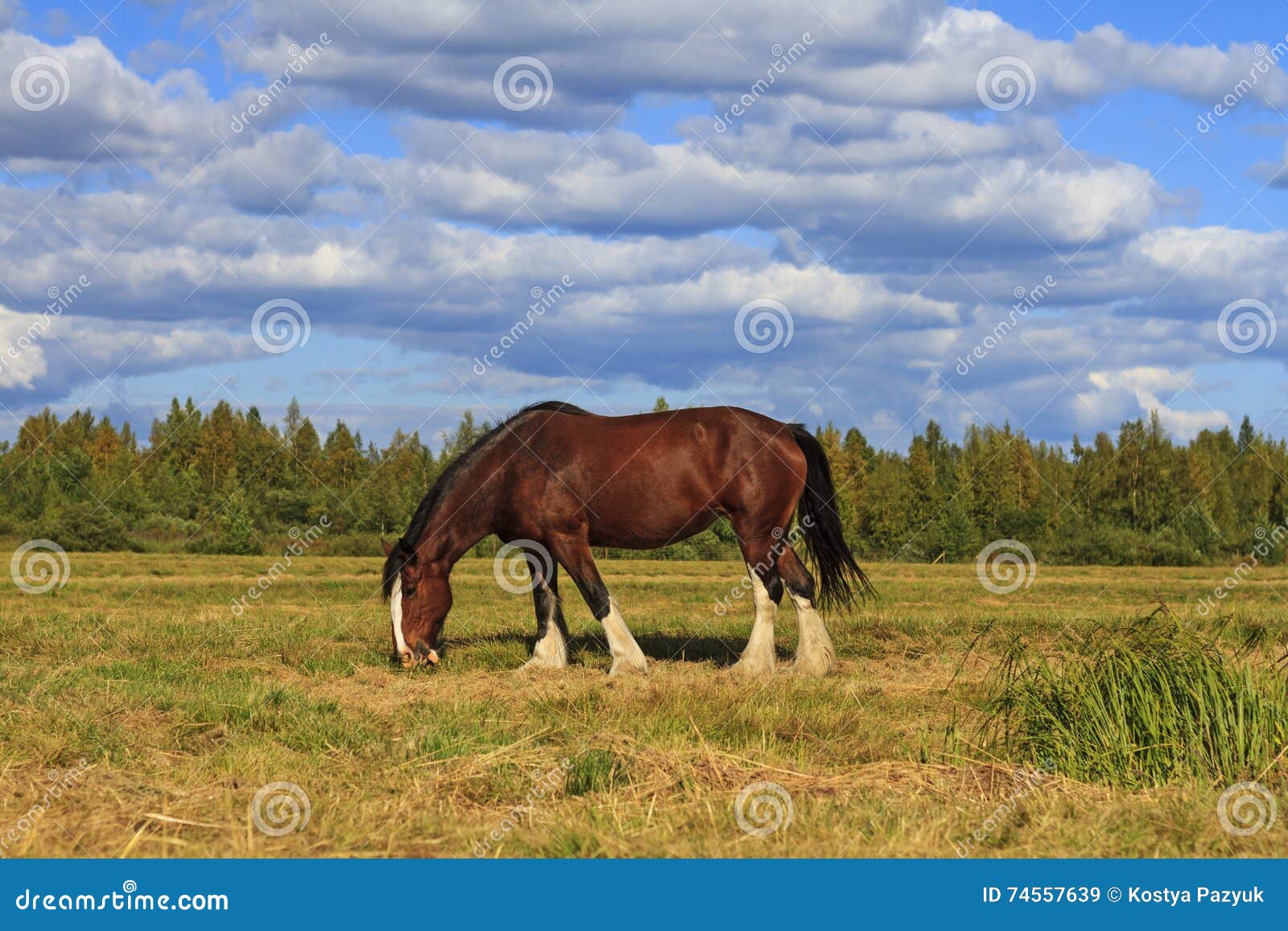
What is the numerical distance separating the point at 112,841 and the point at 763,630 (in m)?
6.48

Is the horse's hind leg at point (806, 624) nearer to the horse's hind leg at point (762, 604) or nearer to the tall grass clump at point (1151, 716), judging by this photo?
the horse's hind leg at point (762, 604)

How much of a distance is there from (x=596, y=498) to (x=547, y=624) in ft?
4.16

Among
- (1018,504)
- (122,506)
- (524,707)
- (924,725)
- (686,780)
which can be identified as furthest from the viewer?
(1018,504)

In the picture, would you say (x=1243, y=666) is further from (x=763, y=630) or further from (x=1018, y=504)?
(x=1018, y=504)

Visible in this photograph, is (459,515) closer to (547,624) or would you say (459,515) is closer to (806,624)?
(547,624)

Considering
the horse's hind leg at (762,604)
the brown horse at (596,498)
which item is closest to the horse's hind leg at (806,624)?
the brown horse at (596,498)

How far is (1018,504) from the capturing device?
59469mm

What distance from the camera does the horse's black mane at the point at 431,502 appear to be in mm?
11094

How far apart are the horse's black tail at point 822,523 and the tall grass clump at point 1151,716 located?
421cm

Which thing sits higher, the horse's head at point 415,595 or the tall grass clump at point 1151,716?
the horse's head at point 415,595

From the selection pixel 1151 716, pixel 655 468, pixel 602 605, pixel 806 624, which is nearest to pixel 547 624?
pixel 602 605

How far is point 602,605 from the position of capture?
35.3 ft

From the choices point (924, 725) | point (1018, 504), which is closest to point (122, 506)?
Answer: point (1018, 504)

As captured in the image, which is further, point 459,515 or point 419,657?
point 459,515
